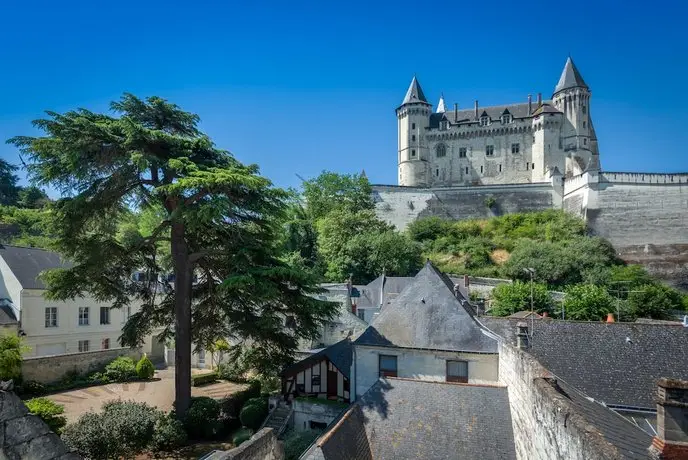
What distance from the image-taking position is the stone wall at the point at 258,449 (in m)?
5.91

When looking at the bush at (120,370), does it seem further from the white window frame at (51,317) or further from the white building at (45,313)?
the white window frame at (51,317)

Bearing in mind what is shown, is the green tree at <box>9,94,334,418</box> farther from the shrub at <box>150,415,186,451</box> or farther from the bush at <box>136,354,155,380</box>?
the bush at <box>136,354,155,380</box>

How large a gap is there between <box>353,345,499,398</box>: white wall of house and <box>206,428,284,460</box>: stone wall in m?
5.91

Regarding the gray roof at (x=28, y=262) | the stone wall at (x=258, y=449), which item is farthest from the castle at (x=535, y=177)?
the stone wall at (x=258, y=449)

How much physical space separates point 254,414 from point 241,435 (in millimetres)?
1171

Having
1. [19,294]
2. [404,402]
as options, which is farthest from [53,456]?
[19,294]

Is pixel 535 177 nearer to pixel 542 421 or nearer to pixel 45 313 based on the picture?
pixel 45 313

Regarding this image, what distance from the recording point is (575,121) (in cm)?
5409

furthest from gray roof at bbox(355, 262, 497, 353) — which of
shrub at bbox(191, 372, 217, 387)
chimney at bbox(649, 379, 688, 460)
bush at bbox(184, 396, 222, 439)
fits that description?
shrub at bbox(191, 372, 217, 387)

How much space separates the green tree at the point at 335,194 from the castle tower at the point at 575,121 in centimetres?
2569

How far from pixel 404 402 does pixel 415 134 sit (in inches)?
2062

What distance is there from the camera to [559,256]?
3719cm

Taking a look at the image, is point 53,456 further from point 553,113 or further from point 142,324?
point 553,113

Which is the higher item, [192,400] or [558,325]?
[558,325]
